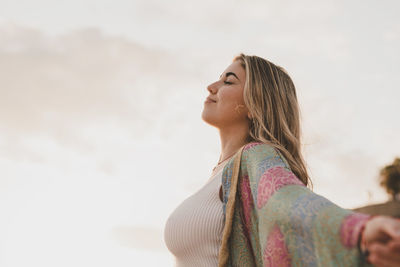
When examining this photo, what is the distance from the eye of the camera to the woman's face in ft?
10.8

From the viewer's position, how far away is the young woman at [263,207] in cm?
153

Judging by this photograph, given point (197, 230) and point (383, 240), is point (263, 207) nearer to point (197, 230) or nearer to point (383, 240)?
point (197, 230)

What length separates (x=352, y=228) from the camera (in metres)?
1.48

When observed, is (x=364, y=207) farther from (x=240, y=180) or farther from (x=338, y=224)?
(x=338, y=224)

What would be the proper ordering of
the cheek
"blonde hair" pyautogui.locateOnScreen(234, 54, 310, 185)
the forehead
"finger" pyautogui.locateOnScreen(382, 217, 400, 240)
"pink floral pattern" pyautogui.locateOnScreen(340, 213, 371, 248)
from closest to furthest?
"finger" pyautogui.locateOnScreen(382, 217, 400, 240), "pink floral pattern" pyautogui.locateOnScreen(340, 213, 371, 248), "blonde hair" pyautogui.locateOnScreen(234, 54, 310, 185), the cheek, the forehead

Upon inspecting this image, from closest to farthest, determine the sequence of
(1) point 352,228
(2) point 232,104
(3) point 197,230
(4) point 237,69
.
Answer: (1) point 352,228 → (3) point 197,230 → (2) point 232,104 → (4) point 237,69

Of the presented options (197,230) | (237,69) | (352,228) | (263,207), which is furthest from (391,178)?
(352,228)

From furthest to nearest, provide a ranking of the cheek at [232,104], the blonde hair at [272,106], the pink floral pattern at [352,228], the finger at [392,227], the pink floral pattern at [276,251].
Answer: the cheek at [232,104]
the blonde hair at [272,106]
the pink floral pattern at [276,251]
the pink floral pattern at [352,228]
the finger at [392,227]

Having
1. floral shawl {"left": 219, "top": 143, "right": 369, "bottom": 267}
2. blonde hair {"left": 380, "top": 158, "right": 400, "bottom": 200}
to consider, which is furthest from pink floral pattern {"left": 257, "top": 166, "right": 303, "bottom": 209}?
blonde hair {"left": 380, "top": 158, "right": 400, "bottom": 200}

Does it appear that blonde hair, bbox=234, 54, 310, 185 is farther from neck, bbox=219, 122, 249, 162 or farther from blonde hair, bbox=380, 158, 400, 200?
blonde hair, bbox=380, 158, 400, 200

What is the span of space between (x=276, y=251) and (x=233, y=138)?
145 centimetres

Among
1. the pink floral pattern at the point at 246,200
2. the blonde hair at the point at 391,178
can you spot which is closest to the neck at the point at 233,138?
the pink floral pattern at the point at 246,200

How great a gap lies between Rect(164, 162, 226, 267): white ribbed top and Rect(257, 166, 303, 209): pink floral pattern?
51 cm

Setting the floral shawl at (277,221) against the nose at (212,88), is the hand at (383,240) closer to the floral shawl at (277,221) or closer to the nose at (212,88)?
the floral shawl at (277,221)
